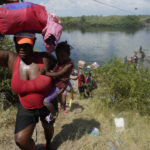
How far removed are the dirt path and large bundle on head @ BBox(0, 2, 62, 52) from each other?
65.3 inches

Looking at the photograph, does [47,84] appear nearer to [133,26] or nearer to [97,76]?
[97,76]

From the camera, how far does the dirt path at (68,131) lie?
257 centimetres

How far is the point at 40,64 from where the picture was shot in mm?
1778

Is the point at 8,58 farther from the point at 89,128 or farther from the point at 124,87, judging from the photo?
the point at 124,87

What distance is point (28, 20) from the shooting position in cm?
166

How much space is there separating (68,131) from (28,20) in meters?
2.10

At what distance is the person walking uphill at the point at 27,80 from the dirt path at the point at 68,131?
84 cm

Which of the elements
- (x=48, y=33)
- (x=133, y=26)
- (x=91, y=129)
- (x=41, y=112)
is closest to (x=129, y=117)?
(x=91, y=129)

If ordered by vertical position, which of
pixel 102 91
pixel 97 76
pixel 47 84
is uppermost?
pixel 47 84

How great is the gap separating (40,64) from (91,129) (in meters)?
1.83

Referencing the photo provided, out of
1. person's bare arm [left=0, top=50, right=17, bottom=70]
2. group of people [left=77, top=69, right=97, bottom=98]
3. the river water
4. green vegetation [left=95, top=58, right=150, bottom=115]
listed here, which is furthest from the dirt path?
the river water

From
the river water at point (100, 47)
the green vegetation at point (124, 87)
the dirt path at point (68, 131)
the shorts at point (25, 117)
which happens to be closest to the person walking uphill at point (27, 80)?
the shorts at point (25, 117)

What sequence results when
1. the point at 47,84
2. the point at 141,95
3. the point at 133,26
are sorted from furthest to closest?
the point at 133,26
the point at 141,95
the point at 47,84

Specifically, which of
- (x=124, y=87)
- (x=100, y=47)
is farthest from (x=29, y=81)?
(x=100, y=47)
